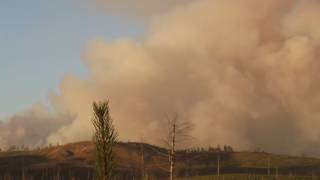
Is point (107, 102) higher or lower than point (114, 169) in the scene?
higher

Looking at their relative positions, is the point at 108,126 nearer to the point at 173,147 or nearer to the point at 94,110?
the point at 94,110

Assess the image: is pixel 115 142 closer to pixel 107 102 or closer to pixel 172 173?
pixel 107 102

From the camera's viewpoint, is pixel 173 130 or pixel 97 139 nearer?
pixel 97 139

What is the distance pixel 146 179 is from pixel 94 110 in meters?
5.78

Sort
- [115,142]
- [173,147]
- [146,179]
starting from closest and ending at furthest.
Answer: [115,142]
[146,179]
[173,147]

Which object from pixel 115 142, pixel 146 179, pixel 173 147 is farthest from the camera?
pixel 173 147

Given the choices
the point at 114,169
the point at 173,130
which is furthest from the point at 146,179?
the point at 114,169

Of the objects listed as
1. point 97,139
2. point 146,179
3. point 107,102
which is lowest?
point 146,179

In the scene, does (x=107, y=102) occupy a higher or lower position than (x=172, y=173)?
higher

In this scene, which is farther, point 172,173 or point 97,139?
point 172,173

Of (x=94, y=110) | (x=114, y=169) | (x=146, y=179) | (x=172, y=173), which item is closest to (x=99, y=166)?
(x=114, y=169)

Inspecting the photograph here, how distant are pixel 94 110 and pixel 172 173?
7243 mm

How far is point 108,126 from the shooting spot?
56.0 ft

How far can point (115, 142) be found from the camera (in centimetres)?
1695
